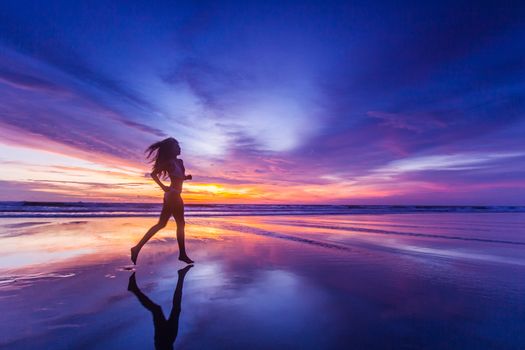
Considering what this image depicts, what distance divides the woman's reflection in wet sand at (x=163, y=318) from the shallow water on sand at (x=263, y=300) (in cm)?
1

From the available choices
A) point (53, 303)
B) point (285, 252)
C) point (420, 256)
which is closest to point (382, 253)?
point (420, 256)

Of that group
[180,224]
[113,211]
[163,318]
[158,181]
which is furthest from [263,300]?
[113,211]

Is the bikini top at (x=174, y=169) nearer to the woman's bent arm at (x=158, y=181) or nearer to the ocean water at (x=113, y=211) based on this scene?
the woman's bent arm at (x=158, y=181)

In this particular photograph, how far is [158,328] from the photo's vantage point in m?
2.97

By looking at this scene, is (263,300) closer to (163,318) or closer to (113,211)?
(163,318)

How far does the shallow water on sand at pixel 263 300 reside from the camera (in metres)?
2.77

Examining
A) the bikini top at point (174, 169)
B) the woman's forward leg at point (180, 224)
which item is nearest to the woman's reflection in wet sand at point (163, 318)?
the woman's forward leg at point (180, 224)

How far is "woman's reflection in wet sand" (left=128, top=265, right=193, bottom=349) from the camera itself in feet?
8.91

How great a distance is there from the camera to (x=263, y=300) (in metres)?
3.89

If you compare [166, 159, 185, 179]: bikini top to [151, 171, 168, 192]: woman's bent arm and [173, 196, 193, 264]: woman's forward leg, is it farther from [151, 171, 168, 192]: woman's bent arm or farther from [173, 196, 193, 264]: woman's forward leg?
[173, 196, 193, 264]: woman's forward leg

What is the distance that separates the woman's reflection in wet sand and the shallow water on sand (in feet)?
0.04

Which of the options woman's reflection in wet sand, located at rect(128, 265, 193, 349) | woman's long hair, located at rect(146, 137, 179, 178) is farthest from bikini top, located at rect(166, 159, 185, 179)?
woman's reflection in wet sand, located at rect(128, 265, 193, 349)

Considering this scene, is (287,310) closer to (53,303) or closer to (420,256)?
(53,303)

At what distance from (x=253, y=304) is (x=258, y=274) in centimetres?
158
